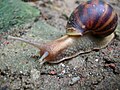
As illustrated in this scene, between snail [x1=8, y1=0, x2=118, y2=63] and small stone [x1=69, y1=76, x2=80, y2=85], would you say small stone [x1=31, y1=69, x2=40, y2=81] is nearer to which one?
snail [x1=8, y1=0, x2=118, y2=63]

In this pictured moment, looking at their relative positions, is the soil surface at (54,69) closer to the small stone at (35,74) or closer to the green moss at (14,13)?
the small stone at (35,74)

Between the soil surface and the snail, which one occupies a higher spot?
the snail

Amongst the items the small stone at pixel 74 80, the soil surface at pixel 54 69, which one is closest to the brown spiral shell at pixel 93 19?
the soil surface at pixel 54 69

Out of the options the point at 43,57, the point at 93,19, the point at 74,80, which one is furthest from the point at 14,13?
the point at 74,80

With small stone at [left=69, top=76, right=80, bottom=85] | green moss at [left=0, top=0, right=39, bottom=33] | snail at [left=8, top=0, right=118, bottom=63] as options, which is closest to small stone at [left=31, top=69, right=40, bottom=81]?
snail at [left=8, top=0, right=118, bottom=63]

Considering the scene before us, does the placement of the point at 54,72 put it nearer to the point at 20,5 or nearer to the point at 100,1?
the point at 100,1

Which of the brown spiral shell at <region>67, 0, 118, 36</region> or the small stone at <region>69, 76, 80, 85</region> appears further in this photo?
the brown spiral shell at <region>67, 0, 118, 36</region>
